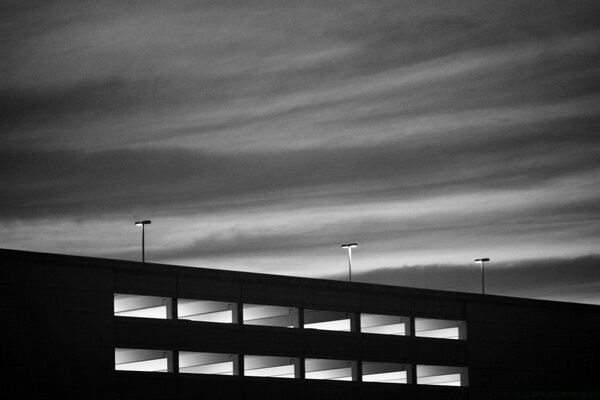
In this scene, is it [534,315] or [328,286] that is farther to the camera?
[534,315]

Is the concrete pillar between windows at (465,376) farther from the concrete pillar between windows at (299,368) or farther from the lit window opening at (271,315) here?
the lit window opening at (271,315)

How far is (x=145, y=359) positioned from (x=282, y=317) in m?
9.64

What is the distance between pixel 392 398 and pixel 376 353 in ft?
10.1

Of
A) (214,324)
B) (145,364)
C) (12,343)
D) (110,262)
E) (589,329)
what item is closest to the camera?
(12,343)

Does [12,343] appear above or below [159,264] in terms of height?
below

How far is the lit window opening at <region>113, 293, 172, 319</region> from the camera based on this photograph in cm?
6288

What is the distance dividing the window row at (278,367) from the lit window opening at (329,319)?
7.75 feet

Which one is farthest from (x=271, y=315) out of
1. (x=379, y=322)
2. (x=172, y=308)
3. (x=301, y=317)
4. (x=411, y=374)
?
(x=411, y=374)

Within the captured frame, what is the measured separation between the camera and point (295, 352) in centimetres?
6750

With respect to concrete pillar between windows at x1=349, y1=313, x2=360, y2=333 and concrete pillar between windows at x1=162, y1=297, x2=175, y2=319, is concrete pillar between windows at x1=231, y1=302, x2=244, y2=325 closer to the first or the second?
concrete pillar between windows at x1=162, y1=297, x2=175, y2=319

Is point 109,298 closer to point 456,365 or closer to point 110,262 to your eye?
point 110,262

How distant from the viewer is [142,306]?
209 ft

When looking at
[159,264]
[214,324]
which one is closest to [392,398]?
[214,324]

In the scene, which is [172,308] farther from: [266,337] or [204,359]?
[266,337]
